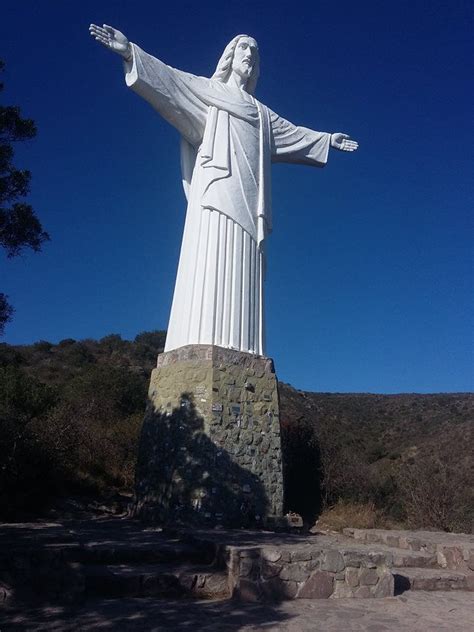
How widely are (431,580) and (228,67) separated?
10946 mm

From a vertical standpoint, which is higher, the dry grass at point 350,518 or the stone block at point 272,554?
the dry grass at point 350,518

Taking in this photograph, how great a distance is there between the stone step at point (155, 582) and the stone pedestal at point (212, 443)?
3283mm

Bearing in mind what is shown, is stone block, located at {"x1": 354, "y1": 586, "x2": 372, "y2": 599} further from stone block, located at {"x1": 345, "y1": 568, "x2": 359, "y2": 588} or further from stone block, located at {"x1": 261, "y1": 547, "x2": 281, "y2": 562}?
stone block, located at {"x1": 261, "y1": 547, "x2": 281, "y2": 562}

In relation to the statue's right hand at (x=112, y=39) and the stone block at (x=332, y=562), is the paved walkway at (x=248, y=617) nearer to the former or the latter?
the stone block at (x=332, y=562)

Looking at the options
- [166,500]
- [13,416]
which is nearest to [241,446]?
[166,500]

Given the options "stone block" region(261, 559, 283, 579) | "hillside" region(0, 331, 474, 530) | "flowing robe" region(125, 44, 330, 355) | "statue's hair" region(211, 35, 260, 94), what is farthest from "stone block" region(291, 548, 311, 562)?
"statue's hair" region(211, 35, 260, 94)

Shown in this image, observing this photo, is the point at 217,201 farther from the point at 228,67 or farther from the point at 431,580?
the point at 431,580

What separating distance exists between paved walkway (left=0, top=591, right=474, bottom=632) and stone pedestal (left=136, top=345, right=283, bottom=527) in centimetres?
377

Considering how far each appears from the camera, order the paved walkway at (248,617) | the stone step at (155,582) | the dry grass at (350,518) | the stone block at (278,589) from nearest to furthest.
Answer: the paved walkway at (248,617)
the stone step at (155,582)
the stone block at (278,589)
the dry grass at (350,518)

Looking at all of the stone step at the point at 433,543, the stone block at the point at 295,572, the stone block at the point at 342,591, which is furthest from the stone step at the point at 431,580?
the stone block at the point at 295,572

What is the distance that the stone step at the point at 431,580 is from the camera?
272 inches

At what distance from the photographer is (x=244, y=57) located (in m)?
12.7

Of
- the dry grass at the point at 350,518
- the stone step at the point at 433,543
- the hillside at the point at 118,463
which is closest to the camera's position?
the stone step at the point at 433,543

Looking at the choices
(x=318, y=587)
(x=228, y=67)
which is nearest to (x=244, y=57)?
(x=228, y=67)
